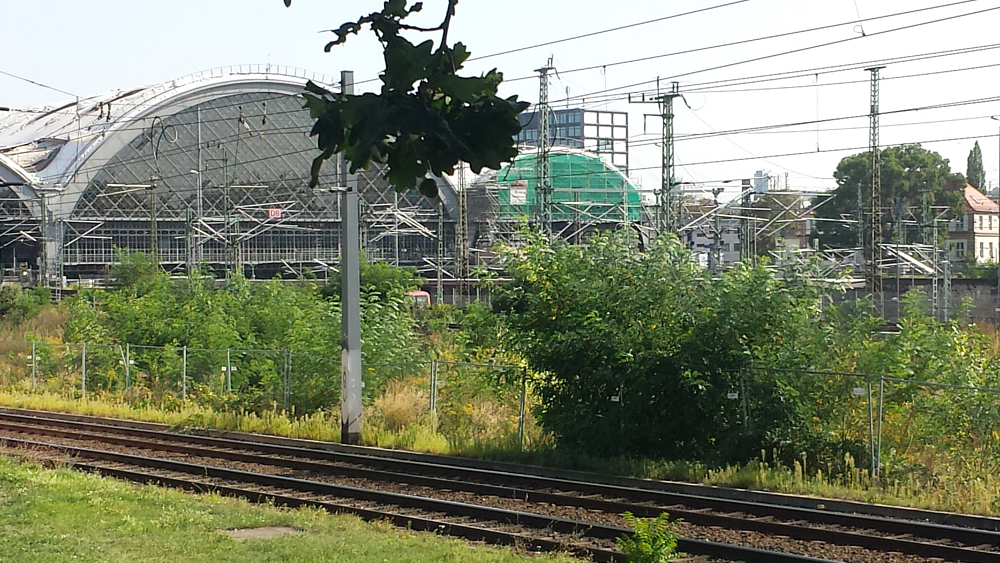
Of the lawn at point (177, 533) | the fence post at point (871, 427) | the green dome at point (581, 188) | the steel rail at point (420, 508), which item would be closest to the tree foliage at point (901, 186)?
the green dome at point (581, 188)

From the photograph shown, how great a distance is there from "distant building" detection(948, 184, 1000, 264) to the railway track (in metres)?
75.8

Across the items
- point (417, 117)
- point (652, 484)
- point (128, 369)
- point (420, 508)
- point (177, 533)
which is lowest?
point (420, 508)

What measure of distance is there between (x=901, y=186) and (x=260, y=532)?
7585 cm

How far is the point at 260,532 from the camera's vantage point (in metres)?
12.9

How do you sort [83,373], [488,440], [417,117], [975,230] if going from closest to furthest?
[417,117], [488,440], [83,373], [975,230]

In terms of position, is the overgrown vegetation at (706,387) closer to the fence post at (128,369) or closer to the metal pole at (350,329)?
the metal pole at (350,329)

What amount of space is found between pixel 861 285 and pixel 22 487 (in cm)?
4869

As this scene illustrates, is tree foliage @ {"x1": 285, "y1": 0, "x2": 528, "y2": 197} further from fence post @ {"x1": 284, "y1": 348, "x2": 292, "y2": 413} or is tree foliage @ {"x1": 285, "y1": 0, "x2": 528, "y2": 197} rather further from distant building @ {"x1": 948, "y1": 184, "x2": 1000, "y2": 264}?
distant building @ {"x1": 948, "y1": 184, "x2": 1000, "y2": 264}

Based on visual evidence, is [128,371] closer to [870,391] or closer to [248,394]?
[248,394]

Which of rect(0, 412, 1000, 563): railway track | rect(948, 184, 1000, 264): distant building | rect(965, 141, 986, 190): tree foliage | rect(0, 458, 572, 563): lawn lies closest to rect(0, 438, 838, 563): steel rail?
rect(0, 412, 1000, 563): railway track

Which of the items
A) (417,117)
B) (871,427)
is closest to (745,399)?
(871,427)

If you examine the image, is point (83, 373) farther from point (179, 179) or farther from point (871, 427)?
point (179, 179)

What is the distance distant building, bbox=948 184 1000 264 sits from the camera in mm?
84938

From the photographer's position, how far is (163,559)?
10711 millimetres
